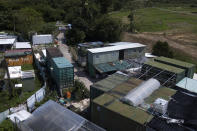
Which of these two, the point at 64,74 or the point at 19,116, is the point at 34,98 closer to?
the point at 19,116

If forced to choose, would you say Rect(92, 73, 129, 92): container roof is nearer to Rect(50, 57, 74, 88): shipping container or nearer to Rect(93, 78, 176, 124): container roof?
Rect(93, 78, 176, 124): container roof

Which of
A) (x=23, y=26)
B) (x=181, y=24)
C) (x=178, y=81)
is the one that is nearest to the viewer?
(x=178, y=81)

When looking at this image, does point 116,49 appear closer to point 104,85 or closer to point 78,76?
point 78,76

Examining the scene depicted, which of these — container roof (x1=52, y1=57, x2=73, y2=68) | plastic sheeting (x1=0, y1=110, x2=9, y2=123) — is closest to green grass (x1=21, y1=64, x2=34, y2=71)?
container roof (x1=52, y1=57, x2=73, y2=68)

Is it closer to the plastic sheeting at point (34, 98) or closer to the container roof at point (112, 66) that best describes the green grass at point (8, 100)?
the plastic sheeting at point (34, 98)

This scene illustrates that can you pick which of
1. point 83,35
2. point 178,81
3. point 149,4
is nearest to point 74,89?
point 178,81

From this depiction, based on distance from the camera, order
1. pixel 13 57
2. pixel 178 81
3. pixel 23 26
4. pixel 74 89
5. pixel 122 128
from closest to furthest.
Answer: pixel 122 128, pixel 178 81, pixel 74 89, pixel 13 57, pixel 23 26

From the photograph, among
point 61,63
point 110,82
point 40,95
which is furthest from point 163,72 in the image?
point 40,95
